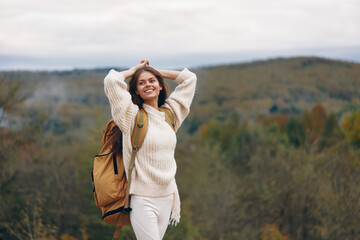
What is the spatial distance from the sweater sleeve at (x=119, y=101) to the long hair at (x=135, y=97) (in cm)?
16

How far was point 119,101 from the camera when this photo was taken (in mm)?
3156

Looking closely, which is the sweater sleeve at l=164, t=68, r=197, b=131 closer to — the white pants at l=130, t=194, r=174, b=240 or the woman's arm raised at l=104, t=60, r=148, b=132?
the woman's arm raised at l=104, t=60, r=148, b=132

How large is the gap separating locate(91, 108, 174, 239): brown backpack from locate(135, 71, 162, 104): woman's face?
0.14 metres

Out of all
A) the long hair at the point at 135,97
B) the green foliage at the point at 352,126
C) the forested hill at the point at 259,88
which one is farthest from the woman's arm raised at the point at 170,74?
the forested hill at the point at 259,88

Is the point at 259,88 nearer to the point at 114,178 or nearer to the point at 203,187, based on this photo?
the point at 203,187

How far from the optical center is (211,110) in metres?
85.9

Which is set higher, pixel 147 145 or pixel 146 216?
→ pixel 147 145

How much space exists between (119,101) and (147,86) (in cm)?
34

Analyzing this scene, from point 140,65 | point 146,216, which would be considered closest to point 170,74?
point 140,65

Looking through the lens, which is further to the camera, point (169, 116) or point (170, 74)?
point (170, 74)

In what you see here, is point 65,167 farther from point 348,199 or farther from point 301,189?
point 348,199

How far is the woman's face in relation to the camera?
11.2 ft

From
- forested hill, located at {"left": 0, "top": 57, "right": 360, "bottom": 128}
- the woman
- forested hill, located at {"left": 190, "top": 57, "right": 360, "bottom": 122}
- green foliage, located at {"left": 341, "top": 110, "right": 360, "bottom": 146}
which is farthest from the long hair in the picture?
forested hill, located at {"left": 190, "top": 57, "right": 360, "bottom": 122}

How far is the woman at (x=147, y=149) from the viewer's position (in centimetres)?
317
